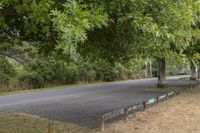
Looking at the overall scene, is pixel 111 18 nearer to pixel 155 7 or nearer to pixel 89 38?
pixel 155 7

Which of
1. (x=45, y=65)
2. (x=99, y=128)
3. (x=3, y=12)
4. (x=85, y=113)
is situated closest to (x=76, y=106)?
(x=85, y=113)

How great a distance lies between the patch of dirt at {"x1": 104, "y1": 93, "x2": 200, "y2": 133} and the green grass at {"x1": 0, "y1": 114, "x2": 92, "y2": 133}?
3.80 ft

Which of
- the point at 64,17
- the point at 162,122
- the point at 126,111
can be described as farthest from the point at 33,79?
the point at 64,17

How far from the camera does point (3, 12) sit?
7.48m

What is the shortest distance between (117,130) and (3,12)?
587cm

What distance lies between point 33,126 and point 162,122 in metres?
4.40

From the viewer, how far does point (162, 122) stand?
13.4 m

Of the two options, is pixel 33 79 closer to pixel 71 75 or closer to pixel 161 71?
pixel 71 75

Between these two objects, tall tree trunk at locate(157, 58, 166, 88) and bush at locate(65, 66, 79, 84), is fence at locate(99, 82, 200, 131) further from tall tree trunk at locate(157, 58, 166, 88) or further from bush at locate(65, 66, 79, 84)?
bush at locate(65, 66, 79, 84)

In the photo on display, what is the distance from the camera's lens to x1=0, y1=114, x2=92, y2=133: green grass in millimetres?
11704


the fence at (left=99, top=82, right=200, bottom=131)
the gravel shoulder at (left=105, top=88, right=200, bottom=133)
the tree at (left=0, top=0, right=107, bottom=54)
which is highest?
the tree at (left=0, top=0, right=107, bottom=54)

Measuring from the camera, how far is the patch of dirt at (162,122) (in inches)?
472

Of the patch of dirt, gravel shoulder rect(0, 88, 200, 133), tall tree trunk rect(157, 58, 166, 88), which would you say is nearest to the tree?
gravel shoulder rect(0, 88, 200, 133)

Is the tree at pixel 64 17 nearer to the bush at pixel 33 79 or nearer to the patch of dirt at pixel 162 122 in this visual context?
the patch of dirt at pixel 162 122
